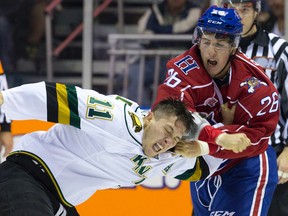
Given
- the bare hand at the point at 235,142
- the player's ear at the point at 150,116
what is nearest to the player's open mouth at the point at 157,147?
the player's ear at the point at 150,116

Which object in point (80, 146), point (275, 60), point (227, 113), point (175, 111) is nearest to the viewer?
point (175, 111)

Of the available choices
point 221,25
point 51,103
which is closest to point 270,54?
point 221,25

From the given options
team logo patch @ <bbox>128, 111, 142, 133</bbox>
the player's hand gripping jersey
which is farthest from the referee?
team logo patch @ <bbox>128, 111, 142, 133</bbox>

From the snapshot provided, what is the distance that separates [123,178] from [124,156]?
143 mm

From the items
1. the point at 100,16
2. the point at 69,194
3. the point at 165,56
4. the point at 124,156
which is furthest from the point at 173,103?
the point at 100,16

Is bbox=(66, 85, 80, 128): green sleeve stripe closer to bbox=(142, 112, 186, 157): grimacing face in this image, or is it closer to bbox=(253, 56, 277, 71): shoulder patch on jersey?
bbox=(142, 112, 186, 157): grimacing face

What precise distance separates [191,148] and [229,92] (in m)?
0.30

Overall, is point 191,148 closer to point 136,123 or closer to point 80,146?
point 136,123

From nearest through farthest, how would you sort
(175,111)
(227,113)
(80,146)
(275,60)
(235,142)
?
(235,142)
(175,111)
(80,146)
(227,113)
(275,60)

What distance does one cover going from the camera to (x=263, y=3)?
623cm

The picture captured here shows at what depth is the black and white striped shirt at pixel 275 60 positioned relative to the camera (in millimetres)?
3934

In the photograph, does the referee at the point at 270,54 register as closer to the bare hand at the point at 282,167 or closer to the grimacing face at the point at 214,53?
the bare hand at the point at 282,167

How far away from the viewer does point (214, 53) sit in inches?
133

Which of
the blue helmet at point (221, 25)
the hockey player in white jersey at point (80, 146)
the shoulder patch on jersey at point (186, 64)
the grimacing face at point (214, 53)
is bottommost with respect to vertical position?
the hockey player in white jersey at point (80, 146)
